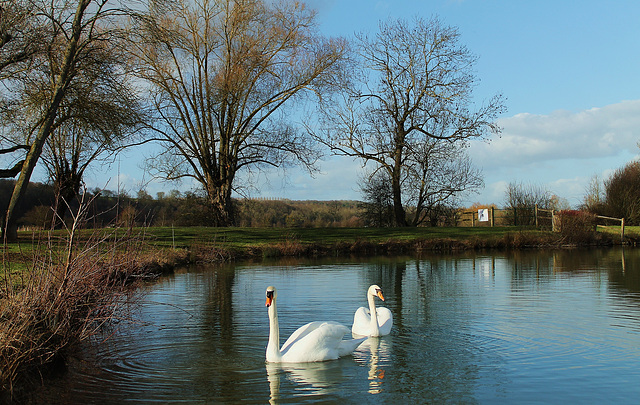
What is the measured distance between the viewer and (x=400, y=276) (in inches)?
671

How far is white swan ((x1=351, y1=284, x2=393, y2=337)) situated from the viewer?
851 cm

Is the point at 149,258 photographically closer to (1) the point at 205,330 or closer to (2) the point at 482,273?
(1) the point at 205,330

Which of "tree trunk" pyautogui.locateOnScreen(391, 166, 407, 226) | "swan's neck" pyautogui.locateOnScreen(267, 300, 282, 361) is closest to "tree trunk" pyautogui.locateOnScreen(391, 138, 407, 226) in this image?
"tree trunk" pyautogui.locateOnScreen(391, 166, 407, 226)

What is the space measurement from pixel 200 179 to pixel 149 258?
1616cm

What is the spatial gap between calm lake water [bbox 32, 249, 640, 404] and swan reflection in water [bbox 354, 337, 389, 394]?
0.02 m

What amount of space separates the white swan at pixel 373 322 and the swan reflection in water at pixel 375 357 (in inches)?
5.3

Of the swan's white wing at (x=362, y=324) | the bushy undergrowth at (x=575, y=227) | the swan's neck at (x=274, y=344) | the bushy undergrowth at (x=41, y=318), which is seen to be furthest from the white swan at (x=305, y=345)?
the bushy undergrowth at (x=575, y=227)

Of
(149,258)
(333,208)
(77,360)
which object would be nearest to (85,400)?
(77,360)

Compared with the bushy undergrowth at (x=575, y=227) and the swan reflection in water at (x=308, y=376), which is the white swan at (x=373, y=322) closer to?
the swan reflection in water at (x=308, y=376)

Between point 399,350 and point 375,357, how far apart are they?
0.39 metres

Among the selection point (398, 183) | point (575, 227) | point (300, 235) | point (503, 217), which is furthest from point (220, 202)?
point (503, 217)

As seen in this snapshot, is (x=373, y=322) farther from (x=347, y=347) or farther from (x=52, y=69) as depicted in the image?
(x=52, y=69)

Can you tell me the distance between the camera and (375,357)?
7484 mm

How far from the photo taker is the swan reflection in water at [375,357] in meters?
6.21
